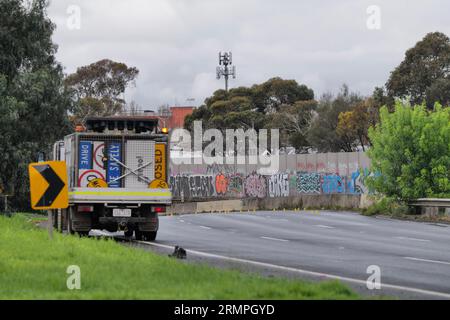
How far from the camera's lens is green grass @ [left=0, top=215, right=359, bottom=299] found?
38.2 feet

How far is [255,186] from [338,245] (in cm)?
4646

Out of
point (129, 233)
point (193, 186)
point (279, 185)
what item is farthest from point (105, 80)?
point (129, 233)

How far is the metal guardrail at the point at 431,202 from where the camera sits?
39906 millimetres

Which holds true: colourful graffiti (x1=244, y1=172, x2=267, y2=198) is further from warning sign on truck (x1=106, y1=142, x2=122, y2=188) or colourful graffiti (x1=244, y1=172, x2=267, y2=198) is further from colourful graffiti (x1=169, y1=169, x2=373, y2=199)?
warning sign on truck (x1=106, y1=142, x2=122, y2=188)

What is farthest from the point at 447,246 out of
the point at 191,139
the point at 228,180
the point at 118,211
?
the point at 191,139

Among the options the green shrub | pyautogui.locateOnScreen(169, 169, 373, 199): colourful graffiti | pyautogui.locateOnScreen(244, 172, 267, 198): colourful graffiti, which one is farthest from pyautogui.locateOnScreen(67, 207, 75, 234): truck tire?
pyautogui.locateOnScreen(244, 172, 267, 198): colourful graffiti

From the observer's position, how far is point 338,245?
2398 cm

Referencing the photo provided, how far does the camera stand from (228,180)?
76.2 m

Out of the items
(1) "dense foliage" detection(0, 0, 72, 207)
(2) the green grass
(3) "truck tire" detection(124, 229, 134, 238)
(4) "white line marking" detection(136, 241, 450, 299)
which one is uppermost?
(1) "dense foliage" detection(0, 0, 72, 207)

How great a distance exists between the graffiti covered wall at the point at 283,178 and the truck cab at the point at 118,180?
21818mm

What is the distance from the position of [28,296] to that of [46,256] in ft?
17.9

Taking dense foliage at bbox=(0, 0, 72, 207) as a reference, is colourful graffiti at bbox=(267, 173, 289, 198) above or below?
below

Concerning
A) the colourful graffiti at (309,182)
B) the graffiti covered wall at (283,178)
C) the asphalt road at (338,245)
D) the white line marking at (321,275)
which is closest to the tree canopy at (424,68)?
the graffiti covered wall at (283,178)

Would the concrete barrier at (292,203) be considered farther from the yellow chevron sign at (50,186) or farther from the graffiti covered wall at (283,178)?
the yellow chevron sign at (50,186)
